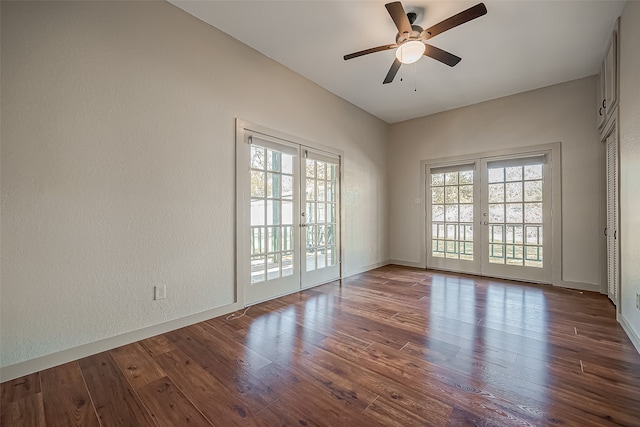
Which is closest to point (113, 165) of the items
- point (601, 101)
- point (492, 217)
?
point (492, 217)

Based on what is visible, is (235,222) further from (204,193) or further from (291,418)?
(291,418)

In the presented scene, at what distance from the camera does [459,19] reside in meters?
→ 2.12

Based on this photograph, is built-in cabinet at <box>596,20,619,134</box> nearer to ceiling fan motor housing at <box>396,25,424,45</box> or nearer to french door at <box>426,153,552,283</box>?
french door at <box>426,153,552,283</box>

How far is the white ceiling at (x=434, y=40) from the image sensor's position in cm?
245

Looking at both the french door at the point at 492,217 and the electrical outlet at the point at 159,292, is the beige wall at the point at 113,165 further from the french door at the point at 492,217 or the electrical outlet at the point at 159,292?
the french door at the point at 492,217

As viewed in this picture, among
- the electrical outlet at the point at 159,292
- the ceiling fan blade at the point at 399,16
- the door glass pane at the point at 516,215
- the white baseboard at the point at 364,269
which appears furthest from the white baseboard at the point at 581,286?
the electrical outlet at the point at 159,292

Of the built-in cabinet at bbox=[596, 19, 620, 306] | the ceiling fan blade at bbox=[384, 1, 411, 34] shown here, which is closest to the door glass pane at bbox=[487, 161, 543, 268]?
the built-in cabinet at bbox=[596, 19, 620, 306]

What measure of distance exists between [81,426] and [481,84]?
5200 millimetres

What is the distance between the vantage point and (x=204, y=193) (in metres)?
2.69

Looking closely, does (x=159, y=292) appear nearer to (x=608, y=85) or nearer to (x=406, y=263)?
(x=406, y=263)

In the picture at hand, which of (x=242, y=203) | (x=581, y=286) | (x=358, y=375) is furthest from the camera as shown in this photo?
(x=581, y=286)

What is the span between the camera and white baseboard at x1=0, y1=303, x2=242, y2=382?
1.75 metres

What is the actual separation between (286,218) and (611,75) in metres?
3.80

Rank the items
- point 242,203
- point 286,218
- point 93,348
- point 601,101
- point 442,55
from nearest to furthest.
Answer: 1. point 93,348
2. point 442,55
3. point 242,203
4. point 601,101
5. point 286,218
